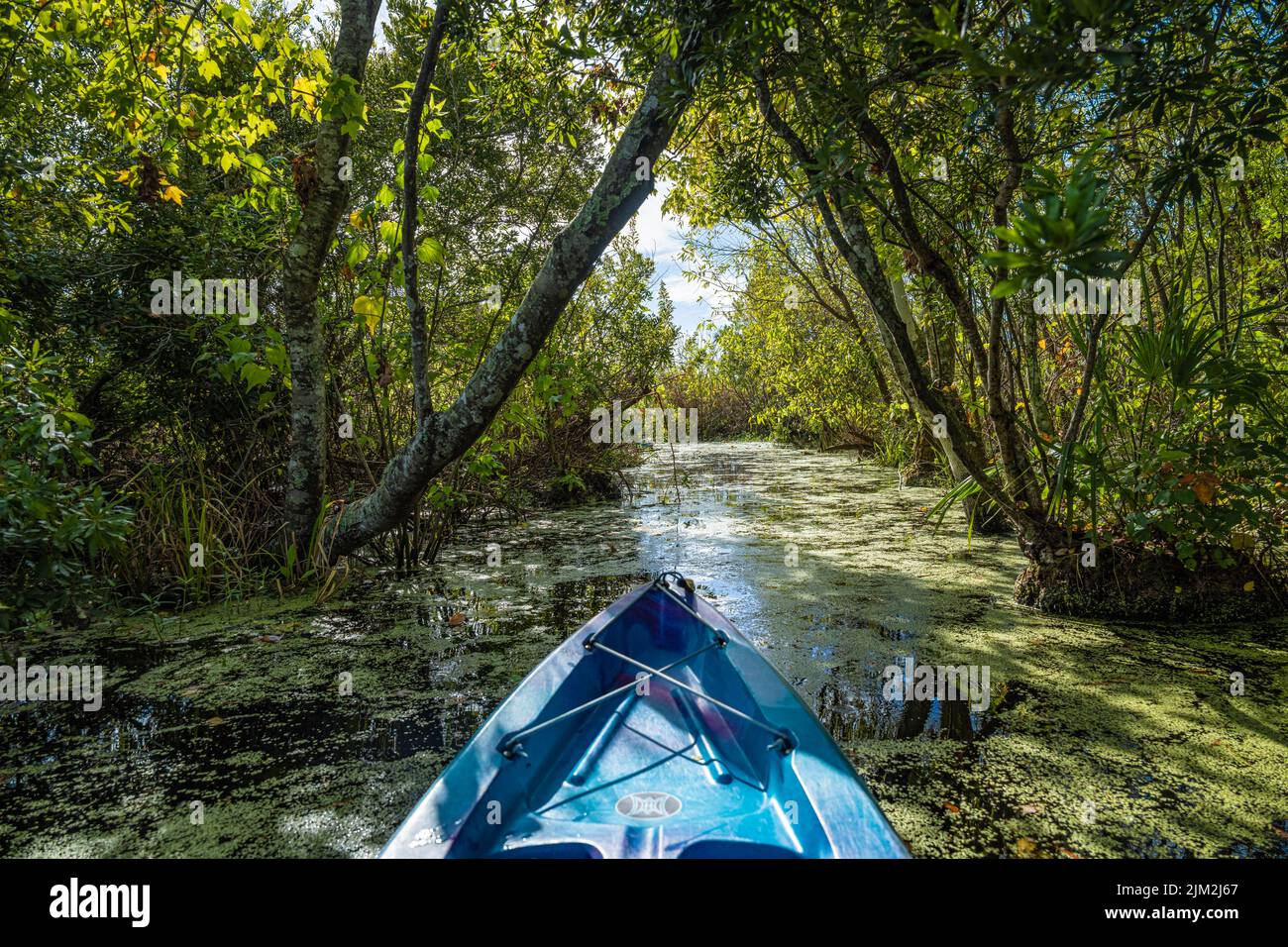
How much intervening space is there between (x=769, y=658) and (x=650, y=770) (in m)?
1.00

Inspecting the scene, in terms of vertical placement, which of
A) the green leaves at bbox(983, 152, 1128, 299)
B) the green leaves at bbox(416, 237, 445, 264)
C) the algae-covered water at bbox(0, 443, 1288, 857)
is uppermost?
the green leaves at bbox(416, 237, 445, 264)

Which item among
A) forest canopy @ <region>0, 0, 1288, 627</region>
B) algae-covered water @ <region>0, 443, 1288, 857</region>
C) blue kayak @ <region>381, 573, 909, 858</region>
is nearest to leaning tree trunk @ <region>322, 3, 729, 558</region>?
forest canopy @ <region>0, 0, 1288, 627</region>

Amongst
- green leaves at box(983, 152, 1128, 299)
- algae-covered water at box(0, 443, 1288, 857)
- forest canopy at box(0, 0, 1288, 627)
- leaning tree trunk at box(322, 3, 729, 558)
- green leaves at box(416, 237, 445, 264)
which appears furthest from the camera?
green leaves at box(416, 237, 445, 264)

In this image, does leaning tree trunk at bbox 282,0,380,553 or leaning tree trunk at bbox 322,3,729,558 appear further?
leaning tree trunk at bbox 282,0,380,553

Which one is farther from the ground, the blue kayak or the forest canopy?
the forest canopy

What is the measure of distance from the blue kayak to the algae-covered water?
0.34m

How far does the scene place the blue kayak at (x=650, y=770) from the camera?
47.5 inches

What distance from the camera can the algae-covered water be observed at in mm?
1527

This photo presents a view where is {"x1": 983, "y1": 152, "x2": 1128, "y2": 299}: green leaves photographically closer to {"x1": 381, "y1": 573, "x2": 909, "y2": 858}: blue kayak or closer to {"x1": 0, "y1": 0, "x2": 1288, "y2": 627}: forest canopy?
{"x1": 0, "y1": 0, "x2": 1288, "y2": 627}: forest canopy

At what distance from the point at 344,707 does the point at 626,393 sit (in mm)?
4887

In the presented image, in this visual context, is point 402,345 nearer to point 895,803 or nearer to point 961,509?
point 895,803

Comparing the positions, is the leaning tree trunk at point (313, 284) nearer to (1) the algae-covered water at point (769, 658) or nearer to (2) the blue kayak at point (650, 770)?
(1) the algae-covered water at point (769, 658)

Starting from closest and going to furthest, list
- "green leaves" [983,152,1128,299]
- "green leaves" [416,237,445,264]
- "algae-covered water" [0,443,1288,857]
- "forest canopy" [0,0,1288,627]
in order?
"green leaves" [983,152,1128,299], "algae-covered water" [0,443,1288,857], "forest canopy" [0,0,1288,627], "green leaves" [416,237,445,264]
